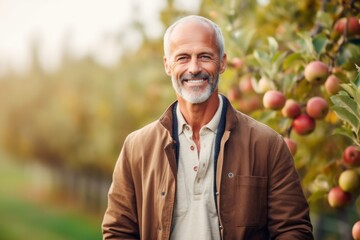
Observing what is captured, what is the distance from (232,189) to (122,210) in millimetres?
434

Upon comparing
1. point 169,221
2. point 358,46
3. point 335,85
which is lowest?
point 169,221

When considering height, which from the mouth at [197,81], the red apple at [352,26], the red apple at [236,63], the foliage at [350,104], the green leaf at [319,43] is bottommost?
the foliage at [350,104]

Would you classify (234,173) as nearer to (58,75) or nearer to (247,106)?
(247,106)

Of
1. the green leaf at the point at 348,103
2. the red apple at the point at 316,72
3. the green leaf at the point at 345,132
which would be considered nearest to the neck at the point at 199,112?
the green leaf at the point at 348,103

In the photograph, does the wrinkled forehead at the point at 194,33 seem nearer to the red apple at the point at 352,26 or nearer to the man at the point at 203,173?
the man at the point at 203,173

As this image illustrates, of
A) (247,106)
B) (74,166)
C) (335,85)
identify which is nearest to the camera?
(335,85)

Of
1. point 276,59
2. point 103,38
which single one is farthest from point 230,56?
point 103,38

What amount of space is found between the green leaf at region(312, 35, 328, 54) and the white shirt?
0.91m

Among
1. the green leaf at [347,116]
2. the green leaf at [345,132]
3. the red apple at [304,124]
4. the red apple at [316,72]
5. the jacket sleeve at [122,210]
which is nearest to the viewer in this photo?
the jacket sleeve at [122,210]

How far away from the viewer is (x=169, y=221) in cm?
216

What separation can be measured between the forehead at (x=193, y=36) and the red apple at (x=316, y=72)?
0.81 meters

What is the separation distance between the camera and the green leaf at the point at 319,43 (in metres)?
2.89

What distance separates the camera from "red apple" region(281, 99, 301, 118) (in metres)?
2.99

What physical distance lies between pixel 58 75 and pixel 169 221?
1992cm
